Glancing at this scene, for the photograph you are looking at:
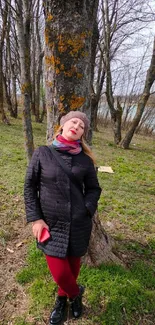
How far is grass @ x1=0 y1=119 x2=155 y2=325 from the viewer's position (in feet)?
6.65

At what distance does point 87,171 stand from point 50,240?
0.61 metres

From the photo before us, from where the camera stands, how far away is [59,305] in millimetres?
1955

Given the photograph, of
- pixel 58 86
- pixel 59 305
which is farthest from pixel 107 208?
pixel 58 86

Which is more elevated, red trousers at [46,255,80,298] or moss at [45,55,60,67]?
moss at [45,55,60,67]

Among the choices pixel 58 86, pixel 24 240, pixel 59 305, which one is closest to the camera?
pixel 58 86

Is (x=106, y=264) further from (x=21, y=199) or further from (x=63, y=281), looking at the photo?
(x=21, y=199)

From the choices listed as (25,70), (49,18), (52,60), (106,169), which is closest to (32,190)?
(52,60)

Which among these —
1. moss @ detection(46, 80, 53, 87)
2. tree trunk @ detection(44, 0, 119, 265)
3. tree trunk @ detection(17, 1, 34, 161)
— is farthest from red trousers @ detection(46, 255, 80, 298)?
tree trunk @ detection(17, 1, 34, 161)

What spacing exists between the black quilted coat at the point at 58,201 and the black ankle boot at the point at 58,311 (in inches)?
24.1

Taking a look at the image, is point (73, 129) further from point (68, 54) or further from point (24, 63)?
point (24, 63)

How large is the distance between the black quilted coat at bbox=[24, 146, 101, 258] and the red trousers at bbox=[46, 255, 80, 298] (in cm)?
9

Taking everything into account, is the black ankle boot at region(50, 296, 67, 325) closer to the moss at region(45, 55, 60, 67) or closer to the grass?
the grass

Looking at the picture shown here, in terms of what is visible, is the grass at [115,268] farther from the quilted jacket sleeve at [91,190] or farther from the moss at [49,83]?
the moss at [49,83]

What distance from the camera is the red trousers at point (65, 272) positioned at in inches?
66.6
